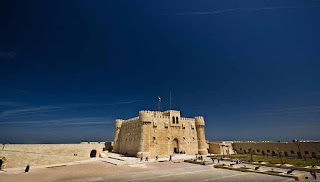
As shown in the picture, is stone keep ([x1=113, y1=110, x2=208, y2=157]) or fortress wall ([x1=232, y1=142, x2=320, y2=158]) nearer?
fortress wall ([x1=232, y1=142, x2=320, y2=158])

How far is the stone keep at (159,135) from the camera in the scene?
3669 centimetres

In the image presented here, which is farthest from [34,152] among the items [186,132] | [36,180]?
[186,132]

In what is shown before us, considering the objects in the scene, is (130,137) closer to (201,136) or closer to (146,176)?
(201,136)

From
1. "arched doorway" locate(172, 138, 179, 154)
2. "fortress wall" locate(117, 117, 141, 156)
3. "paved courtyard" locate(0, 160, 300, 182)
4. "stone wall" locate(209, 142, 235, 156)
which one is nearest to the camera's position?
"paved courtyard" locate(0, 160, 300, 182)

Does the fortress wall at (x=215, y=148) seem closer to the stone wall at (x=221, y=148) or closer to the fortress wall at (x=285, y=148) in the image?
the stone wall at (x=221, y=148)

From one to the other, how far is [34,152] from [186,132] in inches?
1274

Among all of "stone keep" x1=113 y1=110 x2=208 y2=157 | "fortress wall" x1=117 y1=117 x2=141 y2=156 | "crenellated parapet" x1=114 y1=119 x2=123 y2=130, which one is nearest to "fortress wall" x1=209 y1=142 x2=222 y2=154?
"stone keep" x1=113 y1=110 x2=208 y2=157

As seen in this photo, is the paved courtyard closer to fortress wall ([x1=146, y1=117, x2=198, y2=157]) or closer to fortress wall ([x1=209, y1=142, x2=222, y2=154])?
fortress wall ([x1=146, y1=117, x2=198, y2=157])

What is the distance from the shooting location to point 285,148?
33.1 m

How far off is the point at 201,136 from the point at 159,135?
12.8 metres

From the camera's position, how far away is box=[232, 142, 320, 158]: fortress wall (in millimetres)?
28938

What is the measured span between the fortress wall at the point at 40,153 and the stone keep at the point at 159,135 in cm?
994

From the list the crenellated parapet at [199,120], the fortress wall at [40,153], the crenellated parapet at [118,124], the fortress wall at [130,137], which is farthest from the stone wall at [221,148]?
the fortress wall at [40,153]

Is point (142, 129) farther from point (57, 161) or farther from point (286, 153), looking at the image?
point (286, 153)
